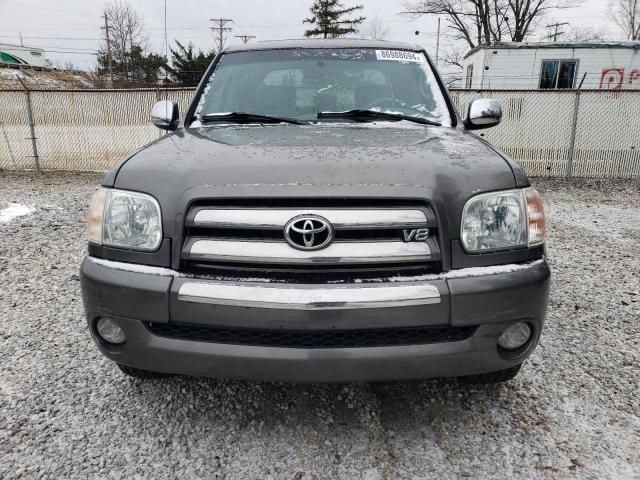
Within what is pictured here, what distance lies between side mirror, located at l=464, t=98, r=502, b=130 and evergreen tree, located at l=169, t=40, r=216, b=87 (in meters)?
36.8

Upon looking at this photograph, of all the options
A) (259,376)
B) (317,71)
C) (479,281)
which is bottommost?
(259,376)

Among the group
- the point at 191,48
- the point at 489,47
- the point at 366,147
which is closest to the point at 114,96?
the point at 366,147

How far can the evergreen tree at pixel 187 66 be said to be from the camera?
37.2 meters

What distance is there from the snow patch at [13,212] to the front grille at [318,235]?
225 inches

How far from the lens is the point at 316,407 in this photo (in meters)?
2.37

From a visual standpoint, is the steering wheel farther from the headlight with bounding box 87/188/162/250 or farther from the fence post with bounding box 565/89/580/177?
the fence post with bounding box 565/89/580/177

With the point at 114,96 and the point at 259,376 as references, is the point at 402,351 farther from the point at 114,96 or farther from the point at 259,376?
the point at 114,96

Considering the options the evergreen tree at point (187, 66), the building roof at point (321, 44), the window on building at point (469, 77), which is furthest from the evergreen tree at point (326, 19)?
the building roof at point (321, 44)

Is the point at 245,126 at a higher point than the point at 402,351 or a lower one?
higher

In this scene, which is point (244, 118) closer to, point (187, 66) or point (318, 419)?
point (318, 419)

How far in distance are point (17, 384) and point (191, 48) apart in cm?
4054

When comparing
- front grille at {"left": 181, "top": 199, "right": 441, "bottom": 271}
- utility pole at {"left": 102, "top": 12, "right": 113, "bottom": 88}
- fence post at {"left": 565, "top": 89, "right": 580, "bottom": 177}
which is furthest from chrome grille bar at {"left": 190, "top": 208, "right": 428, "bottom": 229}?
utility pole at {"left": 102, "top": 12, "right": 113, "bottom": 88}

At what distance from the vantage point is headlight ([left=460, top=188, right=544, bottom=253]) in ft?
6.21

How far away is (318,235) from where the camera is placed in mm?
1792
